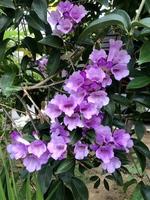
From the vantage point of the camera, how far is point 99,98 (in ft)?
3.02

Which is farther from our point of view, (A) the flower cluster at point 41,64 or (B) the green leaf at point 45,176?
(A) the flower cluster at point 41,64

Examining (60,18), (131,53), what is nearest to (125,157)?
(131,53)

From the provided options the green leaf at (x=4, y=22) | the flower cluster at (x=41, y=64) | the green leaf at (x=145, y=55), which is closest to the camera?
the green leaf at (x=145, y=55)

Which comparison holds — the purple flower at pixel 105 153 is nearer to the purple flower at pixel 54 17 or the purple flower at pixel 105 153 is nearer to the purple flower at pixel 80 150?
the purple flower at pixel 80 150

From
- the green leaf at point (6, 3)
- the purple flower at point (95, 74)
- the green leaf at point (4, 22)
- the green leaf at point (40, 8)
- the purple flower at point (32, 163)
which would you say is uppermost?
the green leaf at point (6, 3)

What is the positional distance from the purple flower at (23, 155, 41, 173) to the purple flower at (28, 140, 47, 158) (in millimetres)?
24

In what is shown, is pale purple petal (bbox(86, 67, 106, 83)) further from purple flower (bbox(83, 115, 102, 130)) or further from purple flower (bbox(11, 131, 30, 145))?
purple flower (bbox(11, 131, 30, 145))

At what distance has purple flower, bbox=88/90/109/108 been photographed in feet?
2.99

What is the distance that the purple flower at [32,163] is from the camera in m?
0.97

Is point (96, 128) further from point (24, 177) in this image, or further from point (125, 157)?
point (24, 177)

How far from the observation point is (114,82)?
104 centimetres

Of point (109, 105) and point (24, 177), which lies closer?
point (109, 105)

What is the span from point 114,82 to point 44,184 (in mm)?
321

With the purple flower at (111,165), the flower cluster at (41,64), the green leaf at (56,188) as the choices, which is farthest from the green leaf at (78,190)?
the flower cluster at (41,64)
